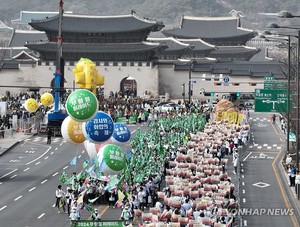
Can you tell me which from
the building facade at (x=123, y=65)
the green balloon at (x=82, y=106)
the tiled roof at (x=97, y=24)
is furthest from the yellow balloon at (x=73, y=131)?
the tiled roof at (x=97, y=24)

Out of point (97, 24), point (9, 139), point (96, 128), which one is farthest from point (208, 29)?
point (96, 128)

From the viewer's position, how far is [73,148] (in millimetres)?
77688

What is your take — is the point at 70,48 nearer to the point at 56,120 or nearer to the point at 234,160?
the point at 56,120

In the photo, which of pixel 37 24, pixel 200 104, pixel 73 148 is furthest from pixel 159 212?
pixel 37 24

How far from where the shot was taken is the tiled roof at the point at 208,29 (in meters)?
174

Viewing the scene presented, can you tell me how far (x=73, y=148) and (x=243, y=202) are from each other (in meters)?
26.4

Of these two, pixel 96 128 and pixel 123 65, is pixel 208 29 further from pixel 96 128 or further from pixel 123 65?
pixel 96 128

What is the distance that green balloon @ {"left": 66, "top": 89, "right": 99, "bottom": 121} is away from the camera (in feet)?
156

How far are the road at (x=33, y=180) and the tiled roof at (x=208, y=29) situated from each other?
9142cm

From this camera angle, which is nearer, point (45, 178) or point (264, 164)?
point (45, 178)

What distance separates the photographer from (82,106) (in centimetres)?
4753

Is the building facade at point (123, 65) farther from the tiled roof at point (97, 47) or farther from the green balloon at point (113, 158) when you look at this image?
the green balloon at point (113, 158)

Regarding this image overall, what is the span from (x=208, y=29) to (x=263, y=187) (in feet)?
391

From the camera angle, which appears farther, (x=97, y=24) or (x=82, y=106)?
(x=97, y=24)
